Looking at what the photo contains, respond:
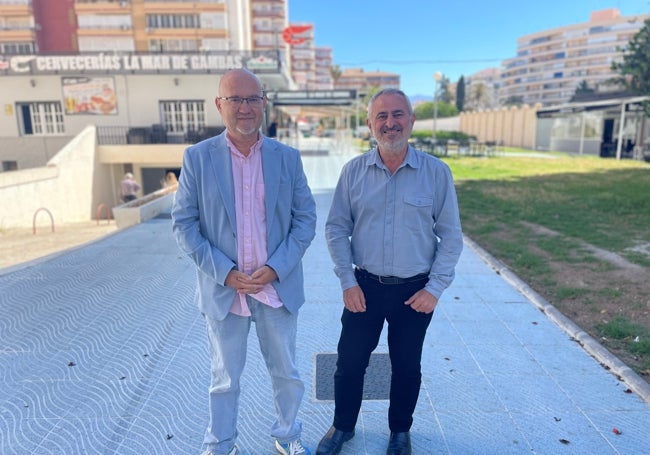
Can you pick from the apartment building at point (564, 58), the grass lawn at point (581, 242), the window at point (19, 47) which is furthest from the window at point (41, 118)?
the apartment building at point (564, 58)

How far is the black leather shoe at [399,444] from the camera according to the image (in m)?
2.56

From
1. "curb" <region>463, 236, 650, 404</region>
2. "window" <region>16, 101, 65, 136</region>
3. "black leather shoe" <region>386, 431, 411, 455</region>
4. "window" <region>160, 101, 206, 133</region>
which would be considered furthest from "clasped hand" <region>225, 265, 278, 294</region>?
"window" <region>16, 101, 65, 136</region>

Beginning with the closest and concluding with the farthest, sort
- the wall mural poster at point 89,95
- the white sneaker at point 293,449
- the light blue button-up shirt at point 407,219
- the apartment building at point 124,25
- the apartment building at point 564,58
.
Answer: the light blue button-up shirt at point 407,219 < the white sneaker at point 293,449 < the wall mural poster at point 89,95 < the apartment building at point 124,25 < the apartment building at point 564,58

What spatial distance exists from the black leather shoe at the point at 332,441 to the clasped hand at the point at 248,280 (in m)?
1.02

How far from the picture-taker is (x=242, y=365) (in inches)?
97.6

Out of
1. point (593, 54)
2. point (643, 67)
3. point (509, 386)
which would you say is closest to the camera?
point (509, 386)

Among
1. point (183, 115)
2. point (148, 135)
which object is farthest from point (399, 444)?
point (183, 115)

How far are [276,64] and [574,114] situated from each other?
21.3 meters

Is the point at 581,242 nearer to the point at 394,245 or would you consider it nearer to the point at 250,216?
the point at 394,245

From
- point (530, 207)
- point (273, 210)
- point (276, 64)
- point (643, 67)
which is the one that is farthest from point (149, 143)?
point (273, 210)

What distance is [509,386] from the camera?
10.8 ft

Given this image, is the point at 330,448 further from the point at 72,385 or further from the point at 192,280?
the point at 192,280

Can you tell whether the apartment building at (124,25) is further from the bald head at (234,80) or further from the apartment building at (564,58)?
the apartment building at (564,58)

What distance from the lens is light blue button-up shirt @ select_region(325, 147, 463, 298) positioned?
7.92ft
